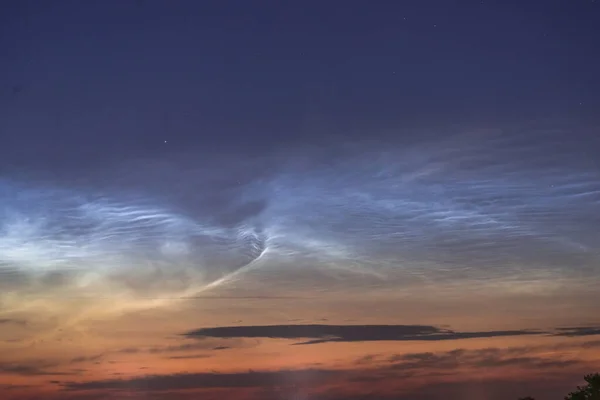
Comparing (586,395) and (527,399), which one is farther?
(527,399)

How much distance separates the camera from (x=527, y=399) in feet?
371

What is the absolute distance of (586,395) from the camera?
95688mm

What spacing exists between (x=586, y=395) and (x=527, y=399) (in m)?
17.9
